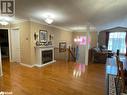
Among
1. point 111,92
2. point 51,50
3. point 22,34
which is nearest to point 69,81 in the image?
point 111,92

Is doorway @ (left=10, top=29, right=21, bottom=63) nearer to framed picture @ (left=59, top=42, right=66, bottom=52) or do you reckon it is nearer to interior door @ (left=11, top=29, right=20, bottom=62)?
interior door @ (left=11, top=29, right=20, bottom=62)

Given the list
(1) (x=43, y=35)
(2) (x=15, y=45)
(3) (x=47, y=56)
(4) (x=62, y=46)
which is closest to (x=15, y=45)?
(2) (x=15, y=45)

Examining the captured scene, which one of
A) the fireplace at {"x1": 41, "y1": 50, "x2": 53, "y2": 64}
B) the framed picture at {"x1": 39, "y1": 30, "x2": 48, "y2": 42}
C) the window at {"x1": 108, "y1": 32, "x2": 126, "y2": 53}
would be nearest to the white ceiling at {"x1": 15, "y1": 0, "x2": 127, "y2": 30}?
the framed picture at {"x1": 39, "y1": 30, "x2": 48, "y2": 42}

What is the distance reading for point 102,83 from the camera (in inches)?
134

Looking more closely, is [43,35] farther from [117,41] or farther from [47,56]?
[117,41]

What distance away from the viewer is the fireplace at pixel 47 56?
5.70 m

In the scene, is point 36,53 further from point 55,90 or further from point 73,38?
point 73,38

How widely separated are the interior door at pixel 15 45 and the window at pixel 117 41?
25.1 feet

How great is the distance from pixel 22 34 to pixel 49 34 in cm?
167

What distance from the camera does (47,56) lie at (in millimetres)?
6047

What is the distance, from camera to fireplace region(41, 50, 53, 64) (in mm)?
5702

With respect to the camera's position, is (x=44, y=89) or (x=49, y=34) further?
(x=49, y=34)

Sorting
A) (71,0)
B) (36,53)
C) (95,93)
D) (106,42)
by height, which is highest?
(71,0)

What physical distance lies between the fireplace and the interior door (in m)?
1.62
